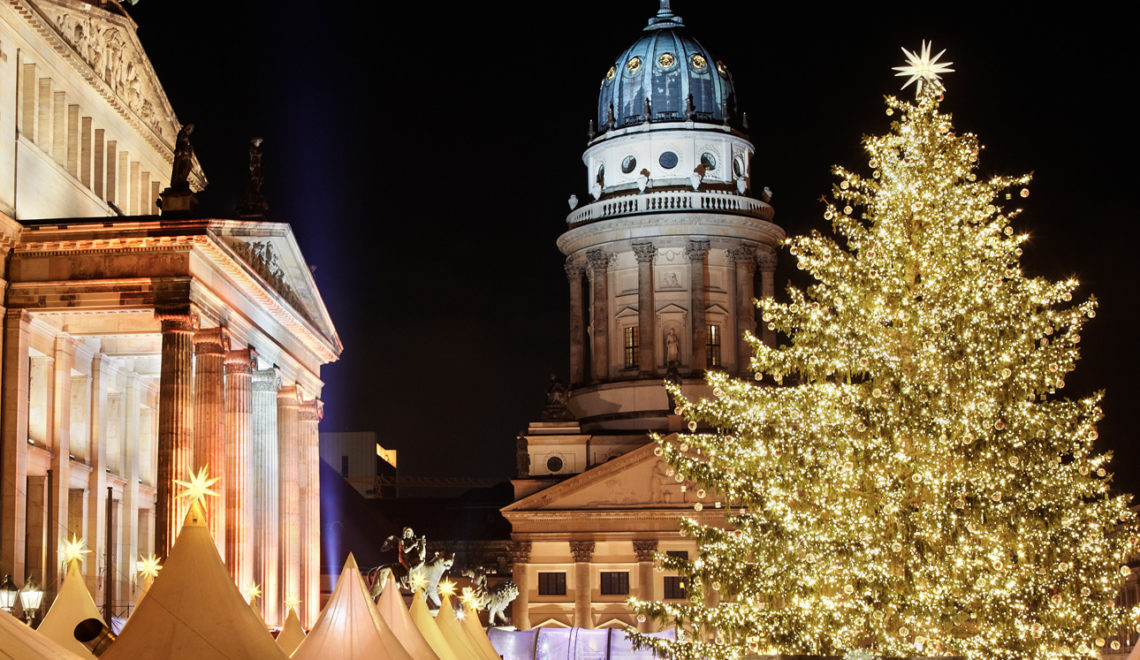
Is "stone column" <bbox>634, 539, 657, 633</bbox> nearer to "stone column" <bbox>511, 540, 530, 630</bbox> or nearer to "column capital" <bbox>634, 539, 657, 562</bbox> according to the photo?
"column capital" <bbox>634, 539, 657, 562</bbox>

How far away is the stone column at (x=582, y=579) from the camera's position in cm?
9169

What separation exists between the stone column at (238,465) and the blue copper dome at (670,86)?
5642cm

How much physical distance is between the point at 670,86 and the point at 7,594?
6831cm

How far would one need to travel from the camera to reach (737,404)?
28.9 m

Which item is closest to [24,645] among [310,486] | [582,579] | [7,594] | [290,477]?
[7,594]

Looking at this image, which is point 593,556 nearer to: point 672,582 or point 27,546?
point 672,582

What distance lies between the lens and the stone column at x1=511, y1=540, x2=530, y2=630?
302 ft

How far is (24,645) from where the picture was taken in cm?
1416

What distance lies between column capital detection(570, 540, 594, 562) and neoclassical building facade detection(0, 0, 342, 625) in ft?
119

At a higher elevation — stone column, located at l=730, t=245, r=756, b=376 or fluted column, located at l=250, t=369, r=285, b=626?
stone column, located at l=730, t=245, r=756, b=376

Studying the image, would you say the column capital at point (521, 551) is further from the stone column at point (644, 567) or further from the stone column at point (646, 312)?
the stone column at point (646, 312)

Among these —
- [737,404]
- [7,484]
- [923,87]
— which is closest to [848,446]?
[737,404]

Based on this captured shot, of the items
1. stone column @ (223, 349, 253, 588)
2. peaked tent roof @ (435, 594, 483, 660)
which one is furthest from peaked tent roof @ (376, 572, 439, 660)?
stone column @ (223, 349, 253, 588)

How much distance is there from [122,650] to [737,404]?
12.4 meters
